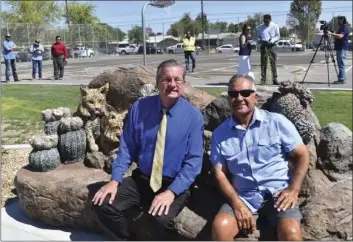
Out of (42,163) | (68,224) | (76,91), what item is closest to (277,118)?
(68,224)

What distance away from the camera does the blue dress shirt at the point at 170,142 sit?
325cm

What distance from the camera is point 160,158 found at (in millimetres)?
3260

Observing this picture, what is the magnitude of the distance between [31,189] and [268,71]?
7043mm

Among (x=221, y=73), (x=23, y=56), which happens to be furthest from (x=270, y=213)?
(x=23, y=56)

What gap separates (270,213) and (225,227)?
315mm

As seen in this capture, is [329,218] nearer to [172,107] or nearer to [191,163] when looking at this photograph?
[191,163]

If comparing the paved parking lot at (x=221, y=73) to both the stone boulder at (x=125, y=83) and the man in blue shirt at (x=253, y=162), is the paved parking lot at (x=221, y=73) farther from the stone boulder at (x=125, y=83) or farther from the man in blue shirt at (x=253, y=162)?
the man in blue shirt at (x=253, y=162)

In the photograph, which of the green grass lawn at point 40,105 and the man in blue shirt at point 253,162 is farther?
the green grass lawn at point 40,105

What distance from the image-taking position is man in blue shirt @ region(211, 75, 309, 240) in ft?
9.59

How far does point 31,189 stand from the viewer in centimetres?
404

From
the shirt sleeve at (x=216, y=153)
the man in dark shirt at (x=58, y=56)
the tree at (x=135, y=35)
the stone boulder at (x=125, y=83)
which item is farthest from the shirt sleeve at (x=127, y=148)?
the tree at (x=135, y=35)

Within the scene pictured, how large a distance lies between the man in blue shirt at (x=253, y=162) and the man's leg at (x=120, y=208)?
651 mm

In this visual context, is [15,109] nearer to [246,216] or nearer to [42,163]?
[42,163]

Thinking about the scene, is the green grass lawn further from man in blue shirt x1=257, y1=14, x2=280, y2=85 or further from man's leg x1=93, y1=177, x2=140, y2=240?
man's leg x1=93, y1=177, x2=140, y2=240
